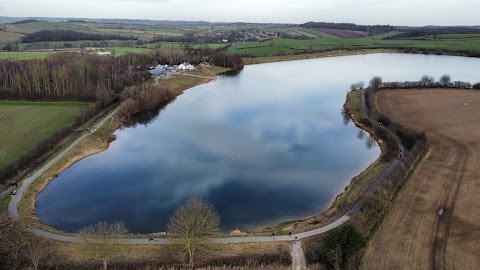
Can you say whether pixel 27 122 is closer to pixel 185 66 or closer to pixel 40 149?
pixel 40 149

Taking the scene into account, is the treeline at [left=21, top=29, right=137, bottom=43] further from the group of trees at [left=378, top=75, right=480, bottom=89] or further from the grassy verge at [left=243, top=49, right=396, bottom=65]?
the group of trees at [left=378, top=75, right=480, bottom=89]

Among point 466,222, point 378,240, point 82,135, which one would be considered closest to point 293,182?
point 378,240

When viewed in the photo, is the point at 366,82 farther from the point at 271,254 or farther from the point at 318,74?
the point at 271,254

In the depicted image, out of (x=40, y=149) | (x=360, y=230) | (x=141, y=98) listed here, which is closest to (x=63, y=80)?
(x=141, y=98)

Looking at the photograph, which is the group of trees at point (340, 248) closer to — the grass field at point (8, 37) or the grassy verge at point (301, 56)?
the grassy verge at point (301, 56)

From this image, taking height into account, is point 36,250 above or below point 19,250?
above

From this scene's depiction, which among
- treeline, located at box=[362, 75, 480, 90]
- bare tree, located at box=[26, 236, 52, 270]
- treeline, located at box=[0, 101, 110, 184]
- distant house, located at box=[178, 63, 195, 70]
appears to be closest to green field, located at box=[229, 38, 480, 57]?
distant house, located at box=[178, 63, 195, 70]

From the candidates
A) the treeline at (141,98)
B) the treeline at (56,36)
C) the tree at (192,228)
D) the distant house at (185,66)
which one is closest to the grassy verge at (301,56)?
the distant house at (185,66)
